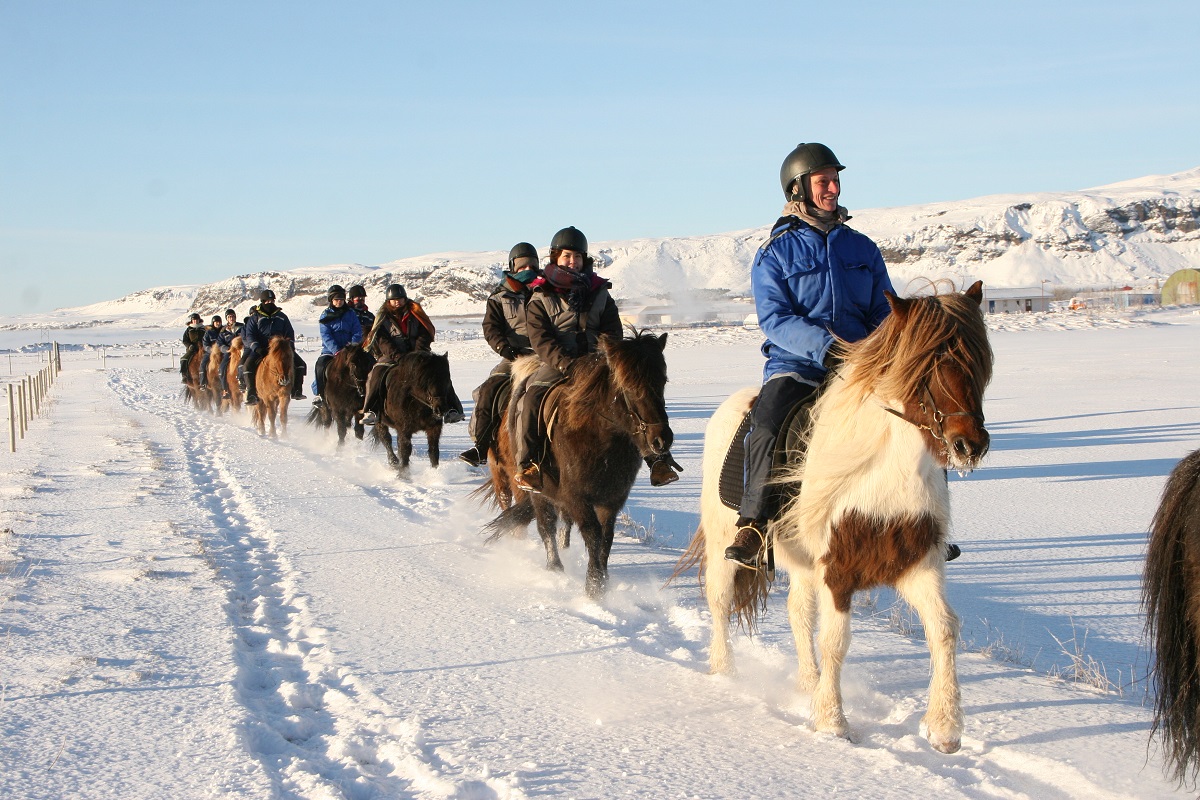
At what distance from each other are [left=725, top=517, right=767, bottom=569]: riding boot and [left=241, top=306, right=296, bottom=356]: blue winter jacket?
16.5 m

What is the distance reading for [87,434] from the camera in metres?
18.5

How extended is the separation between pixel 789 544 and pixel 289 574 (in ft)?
13.2

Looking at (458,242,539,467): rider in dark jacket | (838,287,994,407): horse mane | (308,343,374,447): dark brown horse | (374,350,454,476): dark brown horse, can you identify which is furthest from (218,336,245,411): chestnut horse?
(838,287,994,407): horse mane

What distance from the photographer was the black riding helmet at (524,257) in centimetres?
1066

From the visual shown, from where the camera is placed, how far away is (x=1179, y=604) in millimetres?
3174

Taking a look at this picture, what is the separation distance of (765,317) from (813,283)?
28 cm

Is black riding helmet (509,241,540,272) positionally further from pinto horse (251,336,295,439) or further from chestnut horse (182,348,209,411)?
chestnut horse (182,348,209,411)

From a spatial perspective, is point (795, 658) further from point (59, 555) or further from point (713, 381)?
point (713, 381)

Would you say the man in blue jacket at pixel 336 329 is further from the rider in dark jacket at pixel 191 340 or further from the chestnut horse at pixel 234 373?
the rider in dark jacket at pixel 191 340

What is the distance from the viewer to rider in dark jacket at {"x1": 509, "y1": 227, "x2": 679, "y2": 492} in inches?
299

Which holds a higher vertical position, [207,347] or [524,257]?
[524,257]

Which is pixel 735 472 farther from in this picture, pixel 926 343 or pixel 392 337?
pixel 392 337

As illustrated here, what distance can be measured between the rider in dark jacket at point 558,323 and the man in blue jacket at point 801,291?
111 inches

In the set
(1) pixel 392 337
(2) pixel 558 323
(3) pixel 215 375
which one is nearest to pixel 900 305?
(2) pixel 558 323
